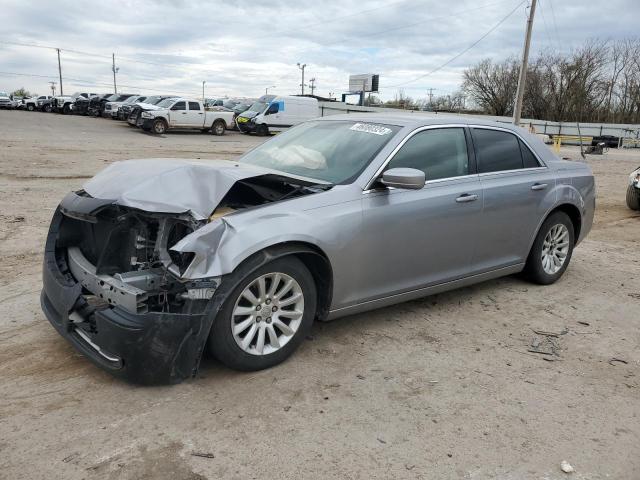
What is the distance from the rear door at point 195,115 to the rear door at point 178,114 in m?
0.23

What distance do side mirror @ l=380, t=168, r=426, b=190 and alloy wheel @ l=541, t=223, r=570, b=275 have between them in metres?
2.24

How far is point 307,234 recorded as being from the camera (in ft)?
11.4

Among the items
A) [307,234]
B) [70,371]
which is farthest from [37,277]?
[307,234]

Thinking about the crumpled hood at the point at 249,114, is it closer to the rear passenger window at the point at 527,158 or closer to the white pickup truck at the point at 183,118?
the white pickup truck at the point at 183,118

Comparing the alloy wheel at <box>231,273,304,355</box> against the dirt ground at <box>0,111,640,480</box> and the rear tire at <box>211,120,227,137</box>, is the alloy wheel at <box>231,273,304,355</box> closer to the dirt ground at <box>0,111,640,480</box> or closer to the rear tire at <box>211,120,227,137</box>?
Result: the dirt ground at <box>0,111,640,480</box>

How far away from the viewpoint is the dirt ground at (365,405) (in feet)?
8.78

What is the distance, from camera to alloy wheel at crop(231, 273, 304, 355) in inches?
132

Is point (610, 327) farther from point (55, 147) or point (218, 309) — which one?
point (55, 147)

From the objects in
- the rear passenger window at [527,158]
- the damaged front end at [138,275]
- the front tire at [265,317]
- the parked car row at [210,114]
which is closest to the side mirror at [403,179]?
the damaged front end at [138,275]

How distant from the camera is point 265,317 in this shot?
11.3 ft

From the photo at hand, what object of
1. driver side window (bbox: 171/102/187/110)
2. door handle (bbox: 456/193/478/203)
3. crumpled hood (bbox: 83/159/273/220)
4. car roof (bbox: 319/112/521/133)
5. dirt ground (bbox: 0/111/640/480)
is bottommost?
dirt ground (bbox: 0/111/640/480)

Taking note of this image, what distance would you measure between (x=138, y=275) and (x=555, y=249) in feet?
13.9

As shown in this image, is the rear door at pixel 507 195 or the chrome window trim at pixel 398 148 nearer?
the chrome window trim at pixel 398 148

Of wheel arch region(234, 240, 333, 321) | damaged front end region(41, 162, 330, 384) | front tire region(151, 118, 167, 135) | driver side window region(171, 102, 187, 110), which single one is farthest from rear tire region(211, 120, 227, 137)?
wheel arch region(234, 240, 333, 321)
